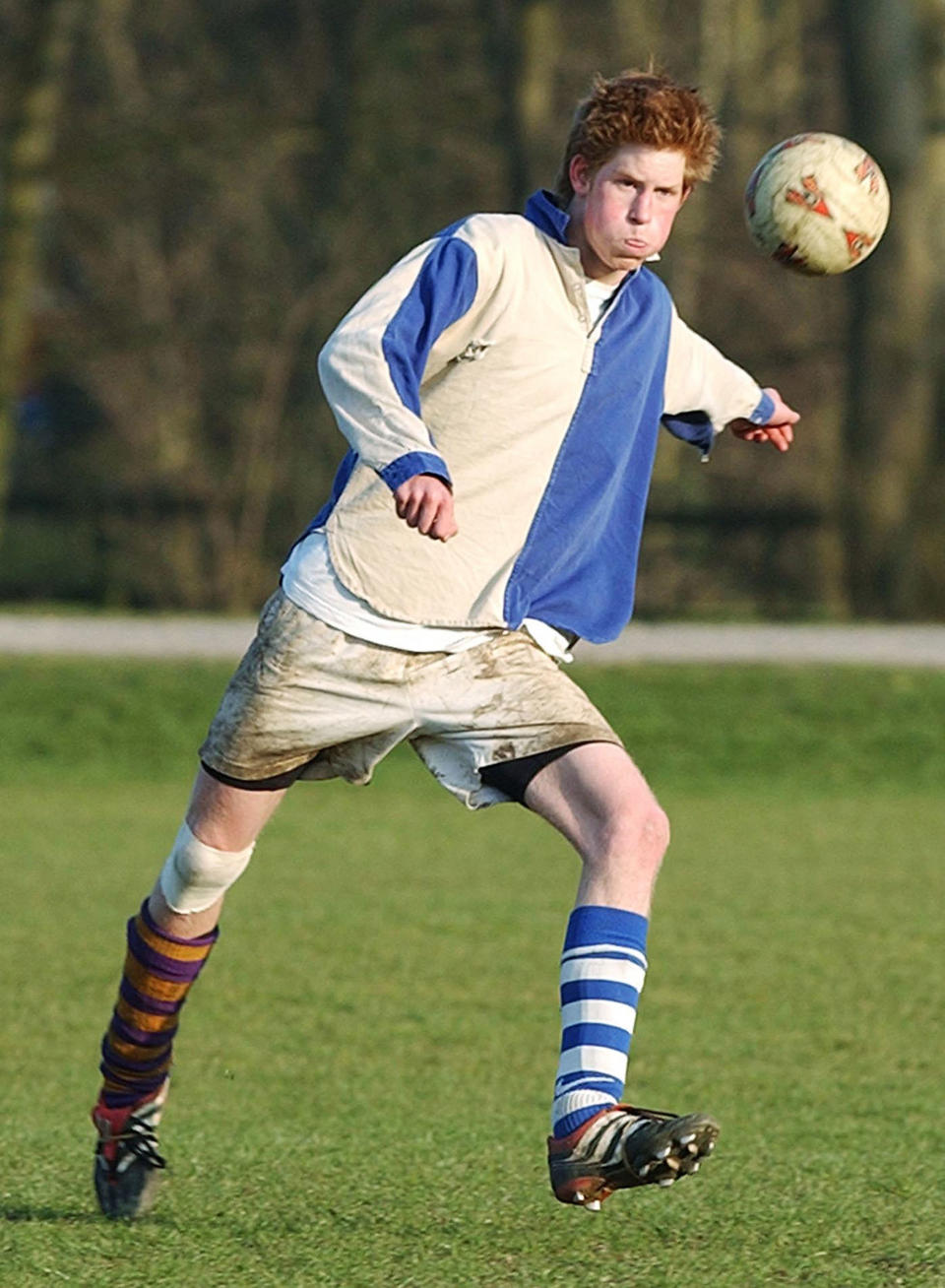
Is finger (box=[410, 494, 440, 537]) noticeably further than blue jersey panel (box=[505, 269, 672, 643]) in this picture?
No

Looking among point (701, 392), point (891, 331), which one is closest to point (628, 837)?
point (701, 392)

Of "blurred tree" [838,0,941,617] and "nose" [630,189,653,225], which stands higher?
"nose" [630,189,653,225]

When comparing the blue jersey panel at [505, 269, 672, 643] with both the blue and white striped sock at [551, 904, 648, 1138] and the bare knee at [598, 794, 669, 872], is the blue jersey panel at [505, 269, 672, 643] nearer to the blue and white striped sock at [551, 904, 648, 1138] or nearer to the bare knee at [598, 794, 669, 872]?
the bare knee at [598, 794, 669, 872]

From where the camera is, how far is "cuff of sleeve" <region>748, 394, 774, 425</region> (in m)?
4.98

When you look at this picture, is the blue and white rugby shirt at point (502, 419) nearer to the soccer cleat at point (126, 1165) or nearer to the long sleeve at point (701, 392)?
the long sleeve at point (701, 392)

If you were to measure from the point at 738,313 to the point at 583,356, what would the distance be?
2381 cm

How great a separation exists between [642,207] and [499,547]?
2.14 ft

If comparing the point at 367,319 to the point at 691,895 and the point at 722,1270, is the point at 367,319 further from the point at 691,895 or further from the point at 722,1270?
the point at 691,895

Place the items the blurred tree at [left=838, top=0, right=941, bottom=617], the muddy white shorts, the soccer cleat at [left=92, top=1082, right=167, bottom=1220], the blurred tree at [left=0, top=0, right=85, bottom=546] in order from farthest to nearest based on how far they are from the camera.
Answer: the blurred tree at [left=0, top=0, right=85, bottom=546], the blurred tree at [left=838, top=0, right=941, bottom=617], the soccer cleat at [left=92, top=1082, right=167, bottom=1220], the muddy white shorts

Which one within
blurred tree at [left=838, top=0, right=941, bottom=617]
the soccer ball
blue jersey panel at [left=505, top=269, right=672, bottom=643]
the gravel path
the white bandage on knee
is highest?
the soccer ball

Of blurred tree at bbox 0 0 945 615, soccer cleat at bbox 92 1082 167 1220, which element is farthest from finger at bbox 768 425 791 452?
blurred tree at bbox 0 0 945 615

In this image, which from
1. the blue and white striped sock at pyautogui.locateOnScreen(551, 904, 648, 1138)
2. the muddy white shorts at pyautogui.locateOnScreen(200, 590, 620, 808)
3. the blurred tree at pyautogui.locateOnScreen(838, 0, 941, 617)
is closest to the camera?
the blue and white striped sock at pyautogui.locateOnScreen(551, 904, 648, 1138)

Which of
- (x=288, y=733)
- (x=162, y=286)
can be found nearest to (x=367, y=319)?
(x=288, y=733)

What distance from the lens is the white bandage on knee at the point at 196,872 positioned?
4578mm
